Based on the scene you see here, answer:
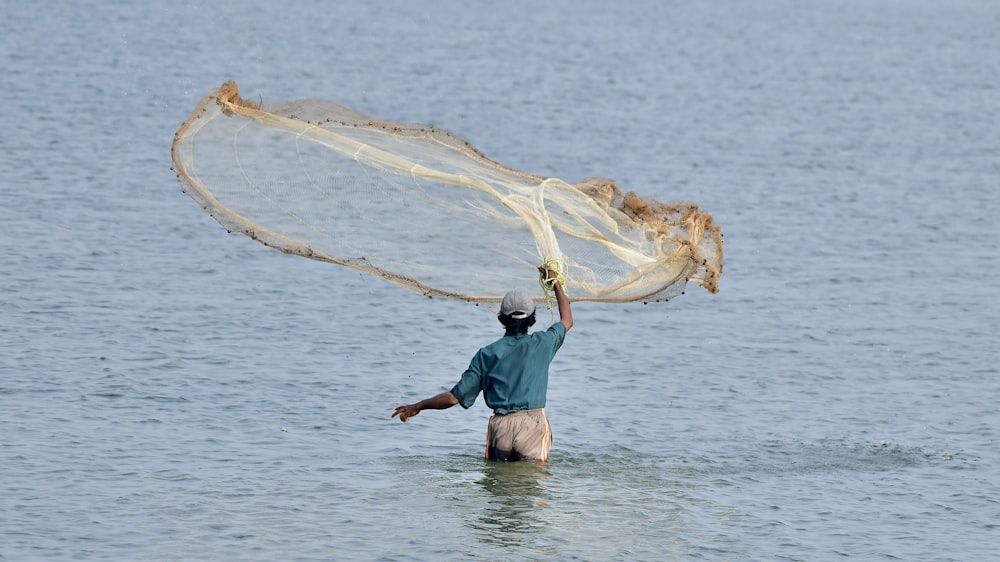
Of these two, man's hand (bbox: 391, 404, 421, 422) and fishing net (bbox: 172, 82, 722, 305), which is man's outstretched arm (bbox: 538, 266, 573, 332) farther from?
man's hand (bbox: 391, 404, 421, 422)

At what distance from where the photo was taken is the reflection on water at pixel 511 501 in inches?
456

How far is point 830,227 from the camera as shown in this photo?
25.5 m

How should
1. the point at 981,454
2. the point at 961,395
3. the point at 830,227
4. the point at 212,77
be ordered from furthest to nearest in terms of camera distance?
the point at 212,77 < the point at 830,227 < the point at 961,395 < the point at 981,454

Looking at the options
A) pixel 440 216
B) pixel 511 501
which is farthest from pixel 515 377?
pixel 440 216

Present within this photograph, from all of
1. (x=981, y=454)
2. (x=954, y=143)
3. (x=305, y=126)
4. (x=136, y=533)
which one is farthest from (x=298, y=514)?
(x=954, y=143)

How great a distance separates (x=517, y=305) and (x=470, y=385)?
717 millimetres

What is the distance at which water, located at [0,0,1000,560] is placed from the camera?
12094 millimetres

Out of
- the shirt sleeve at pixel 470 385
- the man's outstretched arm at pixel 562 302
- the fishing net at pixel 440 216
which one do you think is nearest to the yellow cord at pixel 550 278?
the man's outstretched arm at pixel 562 302

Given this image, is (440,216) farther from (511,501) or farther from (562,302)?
(511,501)

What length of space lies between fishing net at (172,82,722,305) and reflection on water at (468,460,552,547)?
1413 mm

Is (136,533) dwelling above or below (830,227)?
below

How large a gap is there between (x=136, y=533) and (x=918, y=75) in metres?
35.5

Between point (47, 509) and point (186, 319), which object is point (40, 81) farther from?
point (47, 509)

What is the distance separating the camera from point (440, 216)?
14844mm
